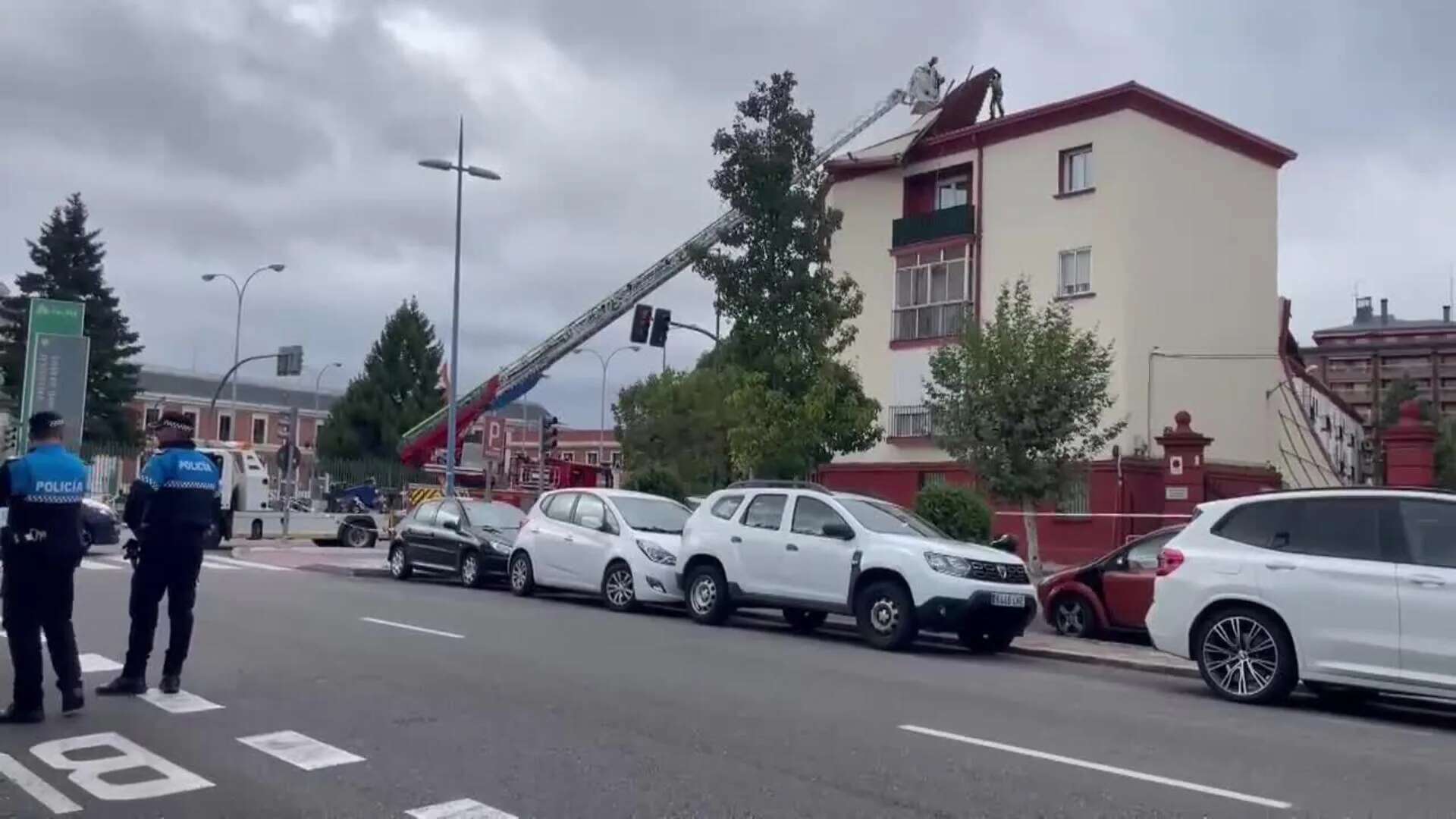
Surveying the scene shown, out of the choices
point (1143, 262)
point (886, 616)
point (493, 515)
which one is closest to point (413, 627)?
point (886, 616)

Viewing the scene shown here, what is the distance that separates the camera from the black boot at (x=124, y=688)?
30.4ft

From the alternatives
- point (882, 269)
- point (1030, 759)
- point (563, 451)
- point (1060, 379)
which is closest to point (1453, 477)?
point (882, 269)

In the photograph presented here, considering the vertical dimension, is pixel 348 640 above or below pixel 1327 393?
below

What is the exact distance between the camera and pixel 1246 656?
11000mm

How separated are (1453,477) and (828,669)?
127ft

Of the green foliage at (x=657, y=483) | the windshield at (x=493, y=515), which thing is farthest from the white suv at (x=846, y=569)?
the green foliage at (x=657, y=483)

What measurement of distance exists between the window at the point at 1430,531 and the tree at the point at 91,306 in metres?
62.2

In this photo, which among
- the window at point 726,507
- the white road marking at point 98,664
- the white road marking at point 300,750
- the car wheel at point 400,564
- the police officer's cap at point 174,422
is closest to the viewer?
the white road marking at point 300,750

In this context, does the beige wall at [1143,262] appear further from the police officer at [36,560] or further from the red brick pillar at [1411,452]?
the police officer at [36,560]

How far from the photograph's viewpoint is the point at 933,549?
45.9 ft

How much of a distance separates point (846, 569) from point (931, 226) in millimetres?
20082

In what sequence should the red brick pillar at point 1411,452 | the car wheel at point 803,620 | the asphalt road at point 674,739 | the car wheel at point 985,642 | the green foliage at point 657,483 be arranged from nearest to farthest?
1. the asphalt road at point 674,739
2. the car wheel at point 985,642
3. the car wheel at point 803,620
4. the red brick pillar at point 1411,452
5. the green foliage at point 657,483

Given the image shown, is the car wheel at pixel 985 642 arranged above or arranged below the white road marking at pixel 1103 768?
above

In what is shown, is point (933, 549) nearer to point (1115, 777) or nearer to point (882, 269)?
point (1115, 777)
